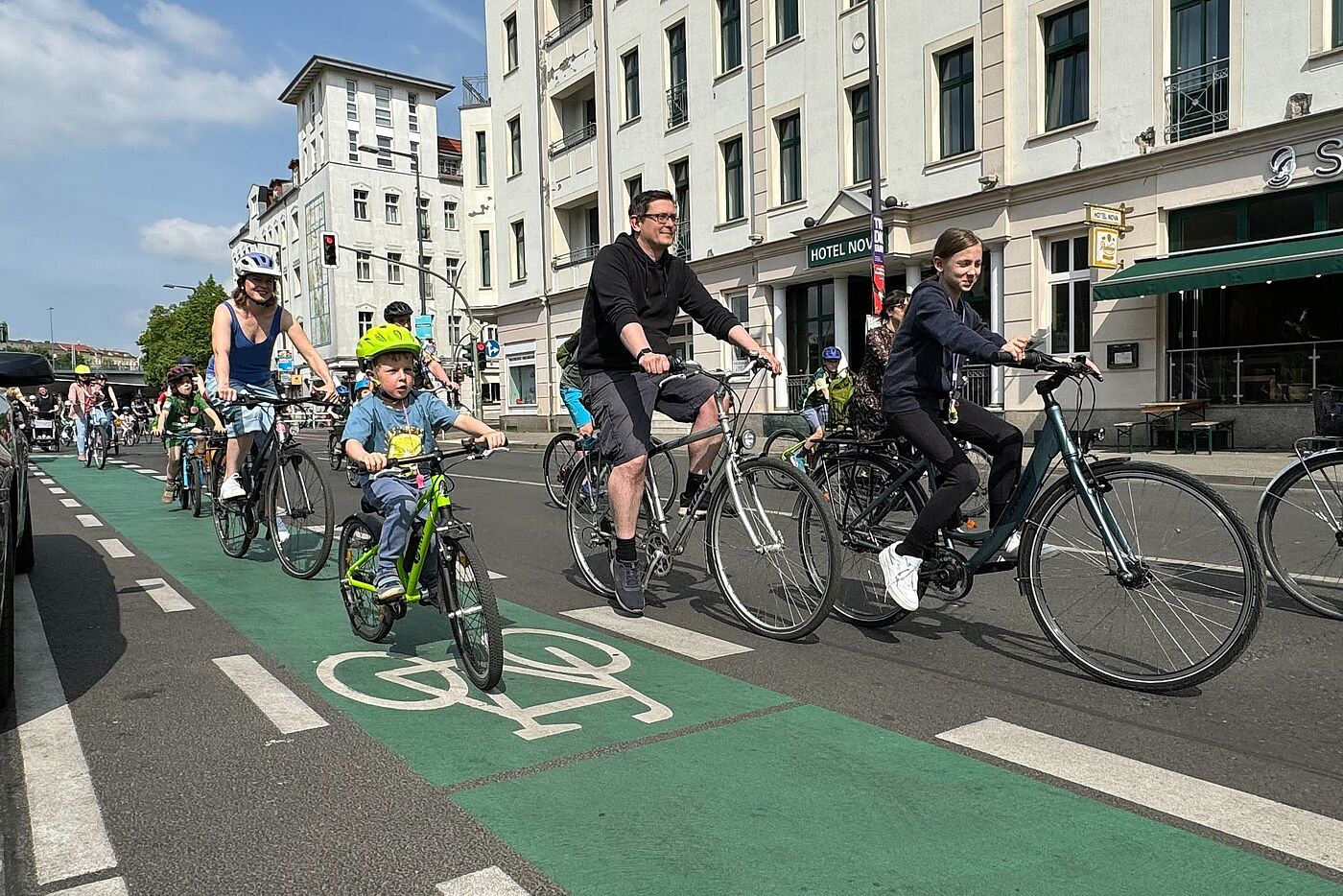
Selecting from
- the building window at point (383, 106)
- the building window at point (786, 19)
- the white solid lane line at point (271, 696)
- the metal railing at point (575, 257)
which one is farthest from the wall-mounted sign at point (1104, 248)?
the building window at point (383, 106)

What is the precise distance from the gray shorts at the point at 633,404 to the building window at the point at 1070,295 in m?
15.2

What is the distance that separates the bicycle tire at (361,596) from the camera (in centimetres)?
471

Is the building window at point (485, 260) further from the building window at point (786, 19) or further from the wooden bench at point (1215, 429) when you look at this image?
the wooden bench at point (1215, 429)

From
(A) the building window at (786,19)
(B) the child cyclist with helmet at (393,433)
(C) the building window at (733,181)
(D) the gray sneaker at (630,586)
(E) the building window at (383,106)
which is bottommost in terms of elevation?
(D) the gray sneaker at (630,586)

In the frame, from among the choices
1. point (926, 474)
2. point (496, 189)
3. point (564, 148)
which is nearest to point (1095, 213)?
point (926, 474)

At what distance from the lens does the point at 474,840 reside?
2.66 m

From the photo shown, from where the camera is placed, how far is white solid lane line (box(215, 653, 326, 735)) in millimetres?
3639

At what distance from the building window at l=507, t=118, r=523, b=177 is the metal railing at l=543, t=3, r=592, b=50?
3358 mm

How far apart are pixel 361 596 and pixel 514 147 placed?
3416 centimetres

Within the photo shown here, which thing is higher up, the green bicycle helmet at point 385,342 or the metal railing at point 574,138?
the metal railing at point 574,138

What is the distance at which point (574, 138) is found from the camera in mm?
33312

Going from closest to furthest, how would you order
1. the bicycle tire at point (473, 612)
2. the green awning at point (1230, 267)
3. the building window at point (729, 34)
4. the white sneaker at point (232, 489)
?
the bicycle tire at point (473, 612), the white sneaker at point (232, 489), the green awning at point (1230, 267), the building window at point (729, 34)

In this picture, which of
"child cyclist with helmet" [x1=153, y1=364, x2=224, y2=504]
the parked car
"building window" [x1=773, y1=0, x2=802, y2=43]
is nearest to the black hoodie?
the parked car

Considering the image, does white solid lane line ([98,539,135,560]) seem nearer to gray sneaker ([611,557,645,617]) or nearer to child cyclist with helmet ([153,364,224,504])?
child cyclist with helmet ([153,364,224,504])
